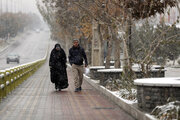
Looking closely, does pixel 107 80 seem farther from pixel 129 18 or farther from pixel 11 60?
pixel 11 60

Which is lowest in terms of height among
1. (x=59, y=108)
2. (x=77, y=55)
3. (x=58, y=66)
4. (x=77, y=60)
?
(x=59, y=108)

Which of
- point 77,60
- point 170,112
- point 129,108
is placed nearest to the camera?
point 170,112

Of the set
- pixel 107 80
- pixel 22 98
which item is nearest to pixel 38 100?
pixel 22 98

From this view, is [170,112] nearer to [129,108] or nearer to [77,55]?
[129,108]

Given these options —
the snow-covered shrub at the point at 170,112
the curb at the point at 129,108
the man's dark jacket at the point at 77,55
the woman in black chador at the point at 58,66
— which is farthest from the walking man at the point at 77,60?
the snow-covered shrub at the point at 170,112

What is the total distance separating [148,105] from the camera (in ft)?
33.8

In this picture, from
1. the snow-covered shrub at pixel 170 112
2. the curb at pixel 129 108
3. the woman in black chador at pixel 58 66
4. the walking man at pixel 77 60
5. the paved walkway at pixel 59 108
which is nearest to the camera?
the snow-covered shrub at pixel 170 112

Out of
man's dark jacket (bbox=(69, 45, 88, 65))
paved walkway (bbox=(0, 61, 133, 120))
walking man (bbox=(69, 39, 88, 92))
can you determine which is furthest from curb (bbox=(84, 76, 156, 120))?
man's dark jacket (bbox=(69, 45, 88, 65))

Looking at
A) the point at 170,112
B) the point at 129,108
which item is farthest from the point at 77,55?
the point at 170,112

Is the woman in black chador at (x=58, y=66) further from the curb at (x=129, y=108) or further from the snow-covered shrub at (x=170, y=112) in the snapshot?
the snow-covered shrub at (x=170, y=112)

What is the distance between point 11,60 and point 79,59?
55.9 metres

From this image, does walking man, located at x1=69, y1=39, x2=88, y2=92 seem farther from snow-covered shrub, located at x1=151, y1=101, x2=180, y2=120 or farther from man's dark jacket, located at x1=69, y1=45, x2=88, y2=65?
snow-covered shrub, located at x1=151, y1=101, x2=180, y2=120

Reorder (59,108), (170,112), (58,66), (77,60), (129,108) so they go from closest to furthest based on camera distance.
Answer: (170,112) < (129,108) < (59,108) < (77,60) < (58,66)

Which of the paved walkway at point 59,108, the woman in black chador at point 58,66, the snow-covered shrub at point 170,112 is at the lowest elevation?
the paved walkway at point 59,108
